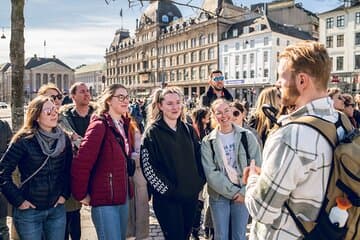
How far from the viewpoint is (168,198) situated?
11.8ft

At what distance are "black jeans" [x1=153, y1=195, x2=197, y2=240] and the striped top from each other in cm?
180

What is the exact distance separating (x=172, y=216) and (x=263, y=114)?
2029 millimetres

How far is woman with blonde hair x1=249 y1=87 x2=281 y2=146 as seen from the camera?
185 inches

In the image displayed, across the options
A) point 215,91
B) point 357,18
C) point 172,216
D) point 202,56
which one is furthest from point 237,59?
point 172,216

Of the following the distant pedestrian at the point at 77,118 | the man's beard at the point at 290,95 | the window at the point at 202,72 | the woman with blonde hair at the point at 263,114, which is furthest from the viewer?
the window at the point at 202,72

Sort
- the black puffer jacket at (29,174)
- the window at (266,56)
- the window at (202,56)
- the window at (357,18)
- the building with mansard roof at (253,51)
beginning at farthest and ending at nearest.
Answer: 1. the window at (202,56)
2. the window at (266,56)
3. the building with mansard roof at (253,51)
4. the window at (357,18)
5. the black puffer jacket at (29,174)

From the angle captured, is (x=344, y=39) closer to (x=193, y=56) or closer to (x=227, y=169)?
(x=193, y=56)

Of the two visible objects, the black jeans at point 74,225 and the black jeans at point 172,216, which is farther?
the black jeans at point 74,225

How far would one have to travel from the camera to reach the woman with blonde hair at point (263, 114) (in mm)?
4705

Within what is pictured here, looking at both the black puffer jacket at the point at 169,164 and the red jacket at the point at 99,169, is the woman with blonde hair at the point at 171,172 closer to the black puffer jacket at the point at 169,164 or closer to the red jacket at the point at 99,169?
the black puffer jacket at the point at 169,164

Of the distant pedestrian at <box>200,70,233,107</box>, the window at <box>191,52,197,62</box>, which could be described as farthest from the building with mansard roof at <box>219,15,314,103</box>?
the distant pedestrian at <box>200,70,233,107</box>

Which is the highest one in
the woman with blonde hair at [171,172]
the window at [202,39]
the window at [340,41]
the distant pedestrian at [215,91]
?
the window at [202,39]

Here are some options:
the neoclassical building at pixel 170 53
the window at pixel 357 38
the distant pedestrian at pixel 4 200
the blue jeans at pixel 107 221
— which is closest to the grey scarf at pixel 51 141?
the blue jeans at pixel 107 221

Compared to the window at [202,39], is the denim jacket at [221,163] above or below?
below
